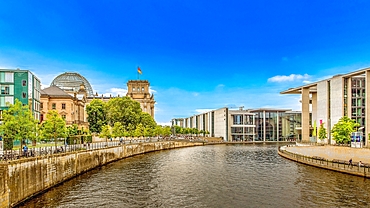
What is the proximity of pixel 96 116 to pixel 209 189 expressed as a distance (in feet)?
305

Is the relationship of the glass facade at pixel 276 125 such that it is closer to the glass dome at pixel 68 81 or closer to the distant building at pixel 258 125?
the distant building at pixel 258 125

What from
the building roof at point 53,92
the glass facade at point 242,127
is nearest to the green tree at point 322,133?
the glass facade at point 242,127

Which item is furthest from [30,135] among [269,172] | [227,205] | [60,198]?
[269,172]

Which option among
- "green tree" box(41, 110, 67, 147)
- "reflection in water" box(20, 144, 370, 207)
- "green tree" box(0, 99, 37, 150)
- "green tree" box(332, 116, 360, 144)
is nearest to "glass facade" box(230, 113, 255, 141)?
"green tree" box(332, 116, 360, 144)

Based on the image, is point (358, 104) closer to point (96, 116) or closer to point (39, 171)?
point (39, 171)

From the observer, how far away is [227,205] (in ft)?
104

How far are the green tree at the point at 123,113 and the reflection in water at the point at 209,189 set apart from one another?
2718 inches

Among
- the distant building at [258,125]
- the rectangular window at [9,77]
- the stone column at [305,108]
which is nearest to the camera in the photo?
the rectangular window at [9,77]

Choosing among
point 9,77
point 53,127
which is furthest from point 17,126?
point 9,77

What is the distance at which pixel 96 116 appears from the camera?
403 feet

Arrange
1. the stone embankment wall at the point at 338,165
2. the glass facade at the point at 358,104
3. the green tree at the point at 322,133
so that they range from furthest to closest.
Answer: the green tree at the point at 322,133 < the glass facade at the point at 358,104 < the stone embankment wall at the point at 338,165

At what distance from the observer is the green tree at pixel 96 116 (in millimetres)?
120125

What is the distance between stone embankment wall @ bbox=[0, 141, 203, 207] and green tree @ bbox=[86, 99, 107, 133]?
59813 mm

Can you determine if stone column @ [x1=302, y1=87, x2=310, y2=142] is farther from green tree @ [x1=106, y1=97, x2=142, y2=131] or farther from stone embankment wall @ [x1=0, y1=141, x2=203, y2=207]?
stone embankment wall @ [x1=0, y1=141, x2=203, y2=207]
